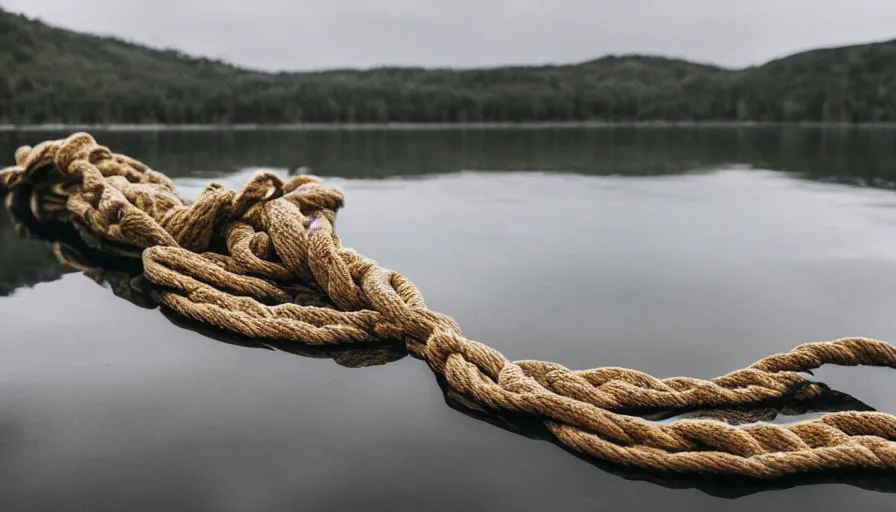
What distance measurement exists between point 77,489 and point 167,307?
0.80m

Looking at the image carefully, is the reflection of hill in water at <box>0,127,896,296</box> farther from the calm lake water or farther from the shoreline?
the calm lake water

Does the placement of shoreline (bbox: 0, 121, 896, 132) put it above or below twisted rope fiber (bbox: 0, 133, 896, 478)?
above

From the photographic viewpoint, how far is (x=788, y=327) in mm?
1640

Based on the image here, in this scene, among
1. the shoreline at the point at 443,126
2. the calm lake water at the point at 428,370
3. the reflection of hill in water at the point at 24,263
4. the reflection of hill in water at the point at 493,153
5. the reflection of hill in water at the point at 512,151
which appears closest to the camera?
the calm lake water at the point at 428,370

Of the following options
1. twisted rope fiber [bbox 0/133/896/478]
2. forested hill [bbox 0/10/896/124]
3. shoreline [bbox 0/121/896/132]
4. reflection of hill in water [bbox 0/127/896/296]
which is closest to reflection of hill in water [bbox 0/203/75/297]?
reflection of hill in water [bbox 0/127/896/296]

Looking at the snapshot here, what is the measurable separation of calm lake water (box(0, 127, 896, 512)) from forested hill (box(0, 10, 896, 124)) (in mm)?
6958

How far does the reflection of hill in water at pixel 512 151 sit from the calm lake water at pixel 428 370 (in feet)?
6.12

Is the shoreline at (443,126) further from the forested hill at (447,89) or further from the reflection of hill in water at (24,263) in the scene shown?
the reflection of hill in water at (24,263)

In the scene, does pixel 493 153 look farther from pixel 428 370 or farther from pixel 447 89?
pixel 428 370

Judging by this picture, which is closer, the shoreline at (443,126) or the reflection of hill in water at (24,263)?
the reflection of hill in water at (24,263)

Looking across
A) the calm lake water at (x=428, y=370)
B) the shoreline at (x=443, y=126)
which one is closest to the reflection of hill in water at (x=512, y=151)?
the shoreline at (x=443, y=126)

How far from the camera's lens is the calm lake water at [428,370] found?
1008mm

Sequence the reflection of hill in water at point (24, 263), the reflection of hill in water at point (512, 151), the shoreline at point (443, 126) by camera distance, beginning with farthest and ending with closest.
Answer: the shoreline at point (443, 126)
the reflection of hill in water at point (512, 151)
the reflection of hill in water at point (24, 263)

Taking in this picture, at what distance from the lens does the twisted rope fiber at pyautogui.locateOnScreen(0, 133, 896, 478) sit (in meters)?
1.05
